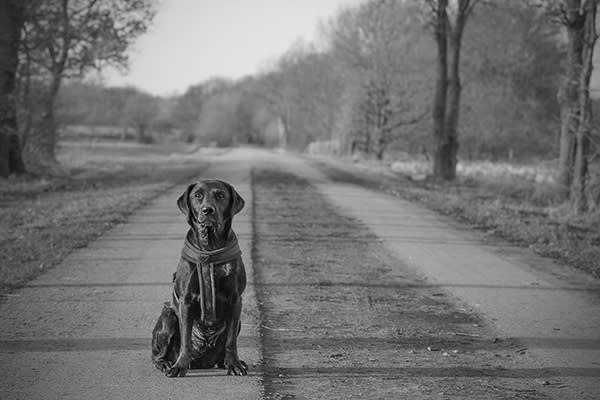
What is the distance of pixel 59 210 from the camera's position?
16.1 metres

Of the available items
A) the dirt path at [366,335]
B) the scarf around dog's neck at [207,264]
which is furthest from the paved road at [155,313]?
the scarf around dog's neck at [207,264]

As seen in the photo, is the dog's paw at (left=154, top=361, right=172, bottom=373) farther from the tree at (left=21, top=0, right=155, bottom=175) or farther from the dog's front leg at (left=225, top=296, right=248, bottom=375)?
the tree at (left=21, top=0, right=155, bottom=175)

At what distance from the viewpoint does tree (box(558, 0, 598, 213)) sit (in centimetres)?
1867

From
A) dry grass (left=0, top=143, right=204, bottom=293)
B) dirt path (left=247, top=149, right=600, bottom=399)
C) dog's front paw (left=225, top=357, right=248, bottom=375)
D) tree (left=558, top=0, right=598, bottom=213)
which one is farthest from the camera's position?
tree (left=558, top=0, right=598, bottom=213)

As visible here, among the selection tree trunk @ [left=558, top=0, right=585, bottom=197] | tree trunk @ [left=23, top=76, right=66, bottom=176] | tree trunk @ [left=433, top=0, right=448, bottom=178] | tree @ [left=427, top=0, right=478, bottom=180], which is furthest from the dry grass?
tree trunk @ [left=558, top=0, right=585, bottom=197]

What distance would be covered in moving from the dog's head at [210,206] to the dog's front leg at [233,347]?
621mm

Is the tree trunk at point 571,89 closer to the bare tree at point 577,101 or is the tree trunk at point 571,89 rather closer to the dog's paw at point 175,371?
the bare tree at point 577,101

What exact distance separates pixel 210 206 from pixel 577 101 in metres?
17.5

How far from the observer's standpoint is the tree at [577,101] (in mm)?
18672

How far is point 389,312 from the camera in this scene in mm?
7715

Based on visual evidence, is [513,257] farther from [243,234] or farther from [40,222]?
[40,222]

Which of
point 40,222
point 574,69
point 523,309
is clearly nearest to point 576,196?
Answer: point 574,69

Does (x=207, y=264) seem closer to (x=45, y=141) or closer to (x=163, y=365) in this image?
(x=163, y=365)

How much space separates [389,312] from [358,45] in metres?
37.4
